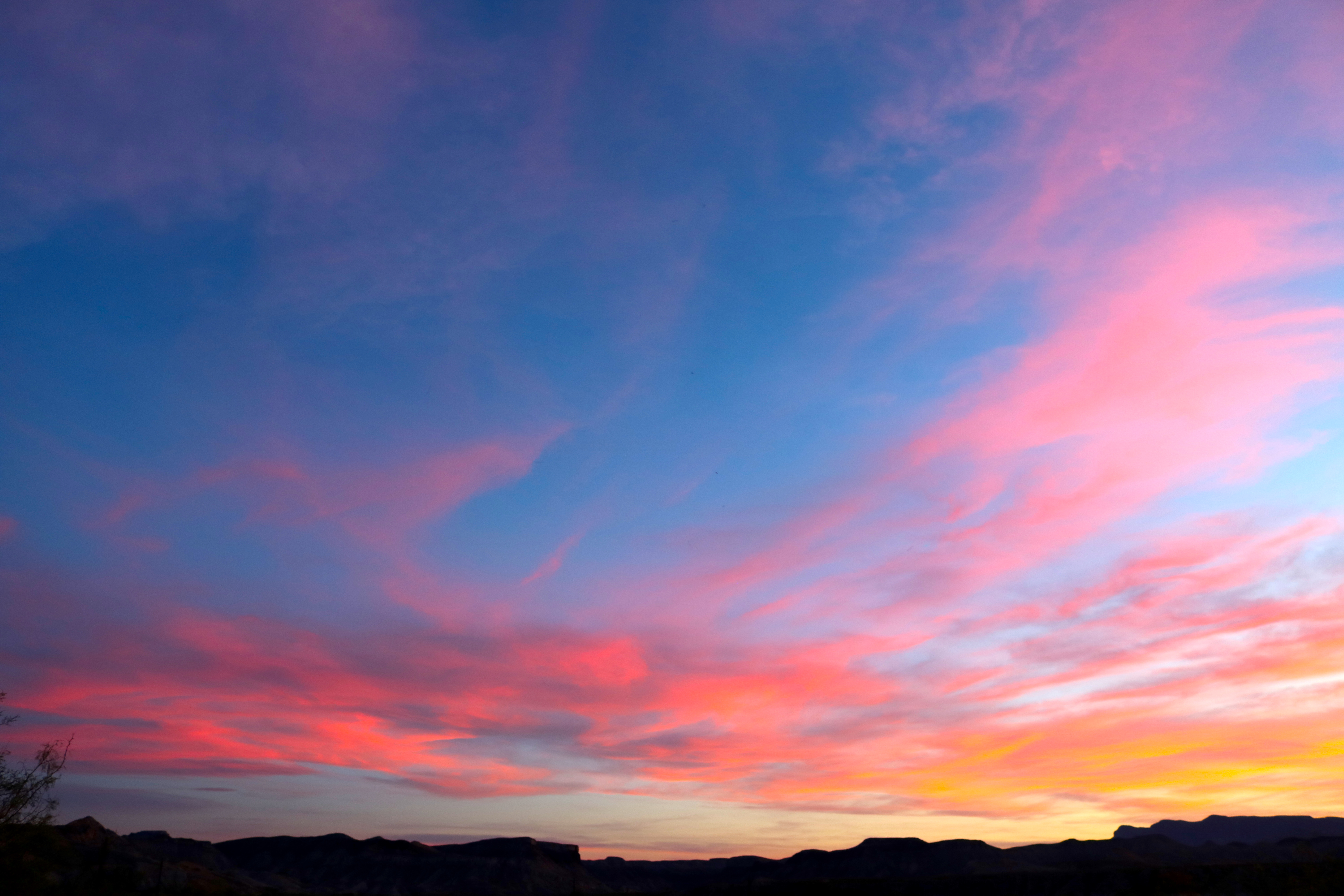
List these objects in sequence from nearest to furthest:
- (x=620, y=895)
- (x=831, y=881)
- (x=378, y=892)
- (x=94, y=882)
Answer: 1. (x=94, y=882)
2. (x=831, y=881)
3. (x=620, y=895)
4. (x=378, y=892)

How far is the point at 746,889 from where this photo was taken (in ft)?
570

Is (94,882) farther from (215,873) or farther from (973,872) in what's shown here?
(973,872)

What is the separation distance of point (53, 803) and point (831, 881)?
519 ft

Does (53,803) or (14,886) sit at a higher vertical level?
(53,803)

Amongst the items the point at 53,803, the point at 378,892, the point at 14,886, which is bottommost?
the point at 378,892

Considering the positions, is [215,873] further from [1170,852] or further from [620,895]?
[1170,852]

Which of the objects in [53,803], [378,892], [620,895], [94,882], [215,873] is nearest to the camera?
[53,803]

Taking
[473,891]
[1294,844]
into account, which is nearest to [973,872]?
[1294,844]

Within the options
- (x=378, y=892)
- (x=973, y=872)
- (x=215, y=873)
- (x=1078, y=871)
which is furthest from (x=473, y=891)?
(x=1078, y=871)

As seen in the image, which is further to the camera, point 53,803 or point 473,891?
point 473,891

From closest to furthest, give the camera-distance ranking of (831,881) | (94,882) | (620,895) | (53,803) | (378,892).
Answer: (53,803), (94,882), (831,881), (620,895), (378,892)

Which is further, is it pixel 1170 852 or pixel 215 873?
pixel 1170 852

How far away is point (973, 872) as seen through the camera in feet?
610

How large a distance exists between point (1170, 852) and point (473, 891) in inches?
6760
